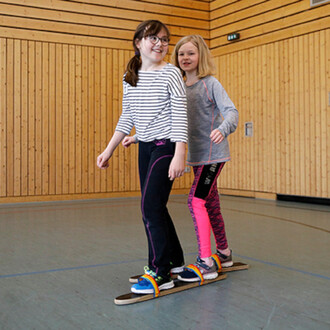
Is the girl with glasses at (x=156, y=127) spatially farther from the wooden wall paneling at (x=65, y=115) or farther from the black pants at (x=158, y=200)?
the wooden wall paneling at (x=65, y=115)

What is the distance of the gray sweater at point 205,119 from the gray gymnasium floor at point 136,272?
71 centimetres

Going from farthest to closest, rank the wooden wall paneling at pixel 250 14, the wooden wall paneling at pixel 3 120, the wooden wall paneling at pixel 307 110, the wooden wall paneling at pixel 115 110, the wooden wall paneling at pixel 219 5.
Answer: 1. the wooden wall paneling at pixel 219 5
2. the wooden wall paneling at pixel 115 110
3. the wooden wall paneling at pixel 250 14
4. the wooden wall paneling at pixel 3 120
5. the wooden wall paneling at pixel 307 110

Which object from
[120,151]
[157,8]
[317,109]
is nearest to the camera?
[317,109]

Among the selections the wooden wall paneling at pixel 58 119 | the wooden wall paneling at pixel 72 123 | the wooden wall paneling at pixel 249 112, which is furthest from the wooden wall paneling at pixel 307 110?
the wooden wall paneling at pixel 58 119

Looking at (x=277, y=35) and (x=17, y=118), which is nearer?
(x=17, y=118)

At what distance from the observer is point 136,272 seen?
2.66 meters

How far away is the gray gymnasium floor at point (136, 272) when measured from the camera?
1.87m

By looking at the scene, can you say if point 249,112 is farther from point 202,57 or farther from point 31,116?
point 202,57

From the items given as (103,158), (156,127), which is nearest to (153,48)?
(156,127)

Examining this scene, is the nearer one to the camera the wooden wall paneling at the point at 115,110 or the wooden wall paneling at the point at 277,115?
the wooden wall paneling at the point at 277,115

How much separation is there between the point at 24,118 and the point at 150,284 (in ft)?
17.5

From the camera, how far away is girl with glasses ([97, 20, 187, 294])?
2.16 m

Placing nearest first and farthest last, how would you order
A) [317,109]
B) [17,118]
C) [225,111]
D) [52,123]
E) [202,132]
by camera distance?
[225,111]
[202,132]
[317,109]
[17,118]
[52,123]

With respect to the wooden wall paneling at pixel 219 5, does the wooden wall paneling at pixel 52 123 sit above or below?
below
